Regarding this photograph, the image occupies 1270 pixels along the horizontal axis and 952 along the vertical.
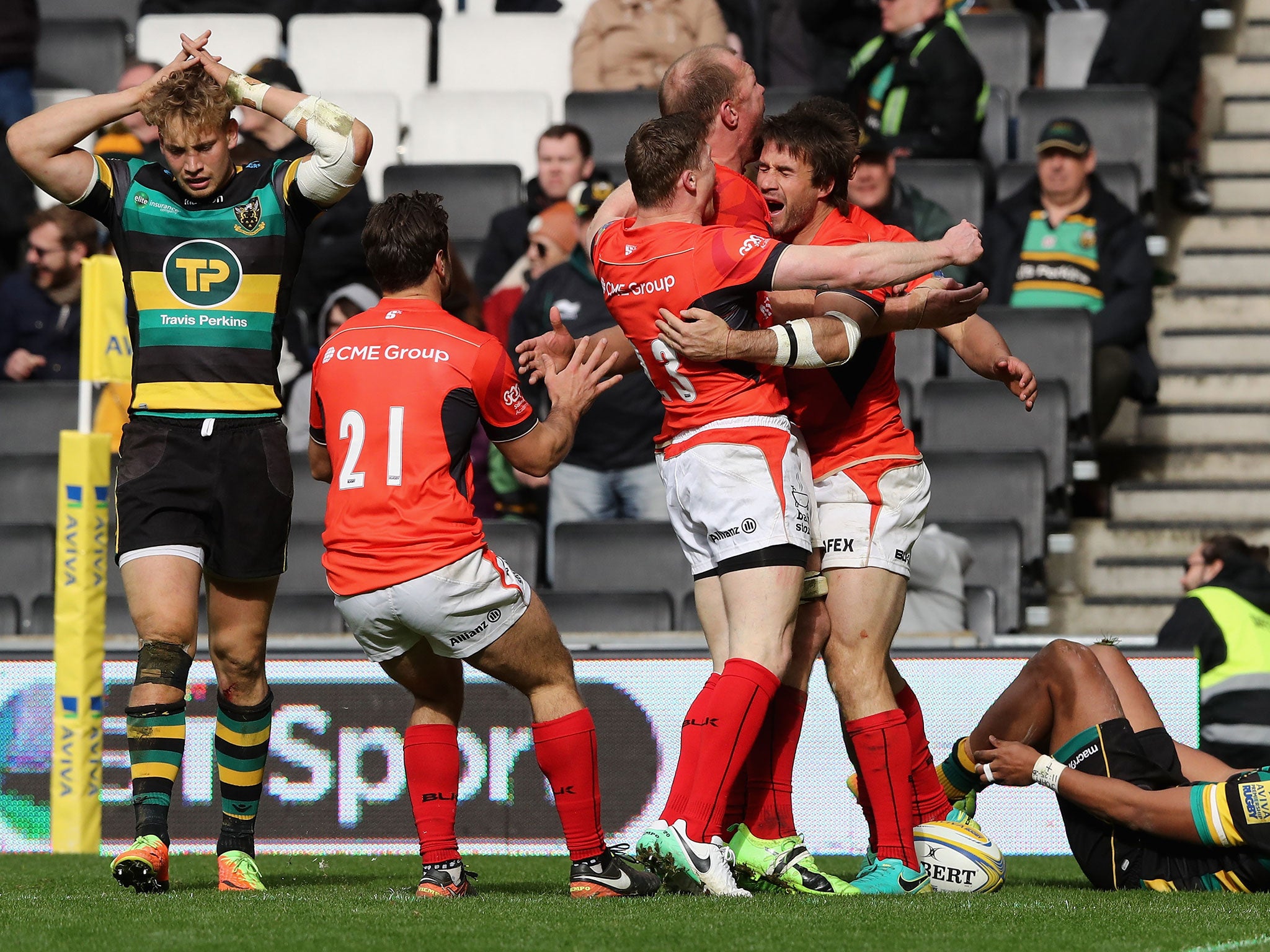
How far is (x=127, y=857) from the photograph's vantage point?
15.3 ft

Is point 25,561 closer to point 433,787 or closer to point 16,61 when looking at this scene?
point 16,61

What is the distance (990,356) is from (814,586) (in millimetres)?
892

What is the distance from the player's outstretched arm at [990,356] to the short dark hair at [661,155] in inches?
42.1

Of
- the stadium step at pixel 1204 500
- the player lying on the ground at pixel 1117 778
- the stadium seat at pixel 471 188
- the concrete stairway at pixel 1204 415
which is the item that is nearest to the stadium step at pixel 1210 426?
the concrete stairway at pixel 1204 415

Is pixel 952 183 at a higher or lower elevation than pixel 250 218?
higher

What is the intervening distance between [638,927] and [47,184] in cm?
274

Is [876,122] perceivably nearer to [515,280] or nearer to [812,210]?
[515,280]

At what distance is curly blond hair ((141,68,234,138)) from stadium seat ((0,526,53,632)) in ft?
14.6

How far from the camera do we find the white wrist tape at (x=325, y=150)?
5059mm

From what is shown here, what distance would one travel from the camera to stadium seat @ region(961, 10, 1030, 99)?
11.6 m

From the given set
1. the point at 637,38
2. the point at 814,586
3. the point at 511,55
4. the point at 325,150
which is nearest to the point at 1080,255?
the point at 637,38

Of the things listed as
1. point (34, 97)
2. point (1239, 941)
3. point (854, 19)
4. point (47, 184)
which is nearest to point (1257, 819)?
point (1239, 941)

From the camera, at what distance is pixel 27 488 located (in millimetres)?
9438

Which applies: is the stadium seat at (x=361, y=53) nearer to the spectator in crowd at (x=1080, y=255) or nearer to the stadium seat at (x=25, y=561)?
the spectator in crowd at (x=1080, y=255)
